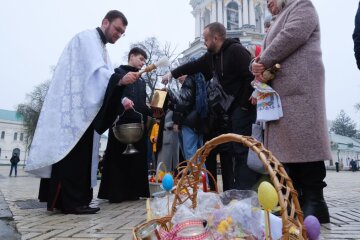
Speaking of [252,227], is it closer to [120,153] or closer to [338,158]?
[120,153]

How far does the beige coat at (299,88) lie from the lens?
231 cm

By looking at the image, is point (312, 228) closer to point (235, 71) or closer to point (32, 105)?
point (235, 71)

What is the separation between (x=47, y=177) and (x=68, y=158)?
30 cm

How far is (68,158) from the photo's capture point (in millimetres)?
3217

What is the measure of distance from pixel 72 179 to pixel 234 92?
1.82m

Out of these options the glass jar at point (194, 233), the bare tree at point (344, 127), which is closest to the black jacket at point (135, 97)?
the glass jar at point (194, 233)

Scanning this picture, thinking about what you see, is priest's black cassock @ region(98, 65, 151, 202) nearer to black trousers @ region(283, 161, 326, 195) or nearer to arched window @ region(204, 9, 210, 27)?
black trousers @ region(283, 161, 326, 195)

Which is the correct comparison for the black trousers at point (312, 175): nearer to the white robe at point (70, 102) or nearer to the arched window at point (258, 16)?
the white robe at point (70, 102)

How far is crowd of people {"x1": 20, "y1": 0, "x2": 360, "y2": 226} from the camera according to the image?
7.77 ft

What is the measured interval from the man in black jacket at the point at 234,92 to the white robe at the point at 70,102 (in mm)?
1162

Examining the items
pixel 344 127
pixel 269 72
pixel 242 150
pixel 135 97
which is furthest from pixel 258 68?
pixel 344 127

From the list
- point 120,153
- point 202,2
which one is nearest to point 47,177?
point 120,153

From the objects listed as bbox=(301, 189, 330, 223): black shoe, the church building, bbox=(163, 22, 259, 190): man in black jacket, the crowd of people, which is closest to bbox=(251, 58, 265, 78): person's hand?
the crowd of people

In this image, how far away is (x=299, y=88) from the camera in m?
2.37
